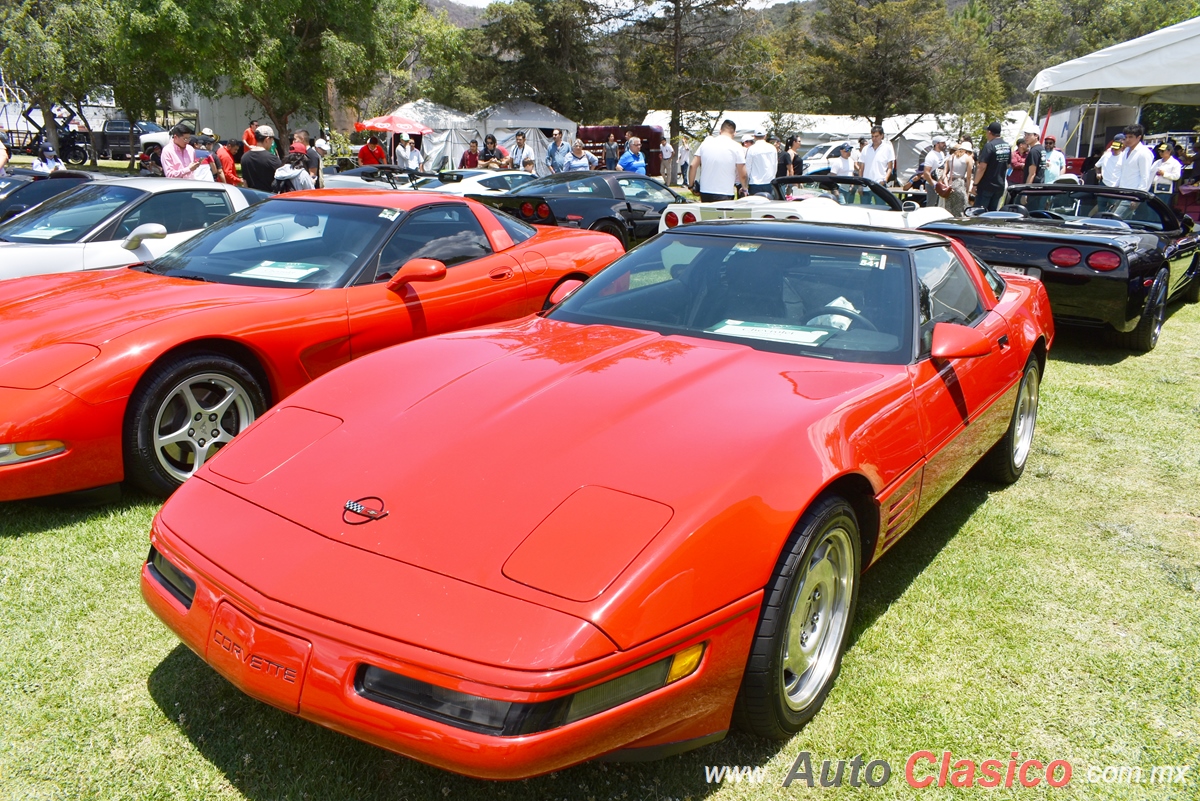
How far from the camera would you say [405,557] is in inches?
75.1

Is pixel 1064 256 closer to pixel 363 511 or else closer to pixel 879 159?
pixel 363 511

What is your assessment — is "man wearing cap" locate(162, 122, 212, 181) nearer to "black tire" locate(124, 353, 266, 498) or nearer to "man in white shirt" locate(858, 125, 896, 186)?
"black tire" locate(124, 353, 266, 498)

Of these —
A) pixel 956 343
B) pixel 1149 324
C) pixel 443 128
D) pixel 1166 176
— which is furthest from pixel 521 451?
pixel 443 128

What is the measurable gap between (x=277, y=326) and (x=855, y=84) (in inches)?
1919

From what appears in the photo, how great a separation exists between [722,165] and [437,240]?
6656mm

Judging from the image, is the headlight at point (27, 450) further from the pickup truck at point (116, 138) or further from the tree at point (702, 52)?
the tree at point (702, 52)

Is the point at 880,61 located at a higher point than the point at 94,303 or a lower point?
higher

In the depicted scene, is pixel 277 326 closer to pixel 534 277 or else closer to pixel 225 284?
pixel 225 284

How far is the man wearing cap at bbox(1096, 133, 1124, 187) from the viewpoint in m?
11.4

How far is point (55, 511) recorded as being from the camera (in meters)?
3.51

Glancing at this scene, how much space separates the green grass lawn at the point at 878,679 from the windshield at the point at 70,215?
125 inches

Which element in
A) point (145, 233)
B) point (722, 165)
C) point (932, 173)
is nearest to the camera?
point (145, 233)

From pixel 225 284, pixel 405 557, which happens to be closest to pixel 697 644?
pixel 405 557

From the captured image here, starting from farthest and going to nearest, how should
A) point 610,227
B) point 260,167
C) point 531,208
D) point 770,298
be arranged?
point 610,227 → point 531,208 → point 260,167 → point 770,298
